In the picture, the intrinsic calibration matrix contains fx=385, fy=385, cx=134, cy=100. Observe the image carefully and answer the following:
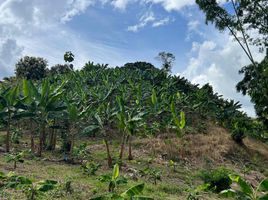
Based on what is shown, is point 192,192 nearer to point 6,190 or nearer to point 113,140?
point 6,190

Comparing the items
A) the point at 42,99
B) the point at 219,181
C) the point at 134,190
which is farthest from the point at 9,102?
the point at 134,190

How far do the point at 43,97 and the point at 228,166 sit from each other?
12.1 meters

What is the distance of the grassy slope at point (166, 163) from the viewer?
13.7m

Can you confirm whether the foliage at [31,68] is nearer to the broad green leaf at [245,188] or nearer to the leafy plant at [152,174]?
the leafy plant at [152,174]

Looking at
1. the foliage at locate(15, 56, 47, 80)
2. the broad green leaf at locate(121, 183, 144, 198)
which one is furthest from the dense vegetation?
the foliage at locate(15, 56, 47, 80)

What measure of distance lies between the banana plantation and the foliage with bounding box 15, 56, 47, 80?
1843 centimetres

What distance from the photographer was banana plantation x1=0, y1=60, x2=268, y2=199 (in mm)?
11797

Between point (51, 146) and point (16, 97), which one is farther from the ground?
point (16, 97)

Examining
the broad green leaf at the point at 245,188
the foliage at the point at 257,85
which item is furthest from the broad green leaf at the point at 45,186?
the foliage at the point at 257,85

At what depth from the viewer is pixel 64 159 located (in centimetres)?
1941

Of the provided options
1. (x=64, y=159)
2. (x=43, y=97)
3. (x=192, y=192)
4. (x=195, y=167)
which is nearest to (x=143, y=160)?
(x=195, y=167)

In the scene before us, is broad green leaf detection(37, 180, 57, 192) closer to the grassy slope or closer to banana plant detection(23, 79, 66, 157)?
the grassy slope

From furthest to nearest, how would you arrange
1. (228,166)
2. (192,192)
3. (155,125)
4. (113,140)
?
(113,140) → (155,125) → (228,166) → (192,192)

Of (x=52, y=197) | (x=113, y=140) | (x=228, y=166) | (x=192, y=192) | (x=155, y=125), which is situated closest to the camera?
(x=52, y=197)
